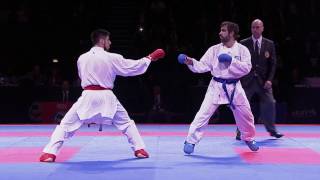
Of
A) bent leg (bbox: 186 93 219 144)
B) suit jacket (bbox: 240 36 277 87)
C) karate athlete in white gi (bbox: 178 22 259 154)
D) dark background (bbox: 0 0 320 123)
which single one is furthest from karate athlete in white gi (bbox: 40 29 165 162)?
dark background (bbox: 0 0 320 123)

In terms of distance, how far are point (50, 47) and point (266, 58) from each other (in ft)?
28.6

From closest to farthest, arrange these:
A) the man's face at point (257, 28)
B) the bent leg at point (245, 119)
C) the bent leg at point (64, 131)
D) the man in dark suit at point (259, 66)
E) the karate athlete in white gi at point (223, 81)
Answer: the bent leg at point (64, 131), the karate athlete in white gi at point (223, 81), the bent leg at point (245, 119), the man's face at point (257, 28), the man in dark suit at point (259, 66)

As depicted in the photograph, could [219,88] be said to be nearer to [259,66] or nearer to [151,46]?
[259,66]

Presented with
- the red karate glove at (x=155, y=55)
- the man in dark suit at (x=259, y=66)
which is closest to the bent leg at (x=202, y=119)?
the red karate glove at (x=155, y=55)

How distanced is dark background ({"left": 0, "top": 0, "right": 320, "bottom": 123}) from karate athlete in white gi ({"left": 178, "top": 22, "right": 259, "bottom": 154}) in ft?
19.4

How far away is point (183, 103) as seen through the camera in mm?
12922

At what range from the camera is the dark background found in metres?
12.8

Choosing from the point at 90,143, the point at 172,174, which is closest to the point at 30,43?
the point at 90,143

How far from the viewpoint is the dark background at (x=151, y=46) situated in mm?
12820

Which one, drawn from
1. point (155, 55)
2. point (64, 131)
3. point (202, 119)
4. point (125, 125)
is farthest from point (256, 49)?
point (64, 131)

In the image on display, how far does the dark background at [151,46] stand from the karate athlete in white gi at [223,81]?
5919mm

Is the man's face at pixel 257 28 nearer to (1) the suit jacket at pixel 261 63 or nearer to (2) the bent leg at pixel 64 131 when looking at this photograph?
(1) the suit jacket at pixel 261 63

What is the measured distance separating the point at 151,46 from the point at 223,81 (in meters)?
8.36

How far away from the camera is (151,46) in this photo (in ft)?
49.0
